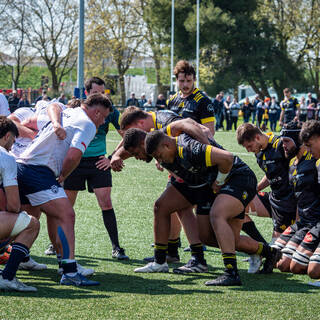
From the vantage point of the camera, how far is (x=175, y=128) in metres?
5.51

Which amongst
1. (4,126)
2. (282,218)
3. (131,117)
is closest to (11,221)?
(4,126)

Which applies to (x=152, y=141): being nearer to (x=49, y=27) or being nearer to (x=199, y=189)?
(x=199, y=189)

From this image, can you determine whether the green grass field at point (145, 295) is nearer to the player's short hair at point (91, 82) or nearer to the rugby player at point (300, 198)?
the rugby player at point (300, 198)

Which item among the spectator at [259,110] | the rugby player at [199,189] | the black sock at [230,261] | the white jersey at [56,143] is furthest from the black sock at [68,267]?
the spectator at [259,110]

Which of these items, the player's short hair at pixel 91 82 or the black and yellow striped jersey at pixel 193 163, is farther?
the player's short hair at pixel 91 82

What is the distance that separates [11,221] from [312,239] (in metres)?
3.00

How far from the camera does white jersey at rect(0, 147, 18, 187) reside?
4.89m

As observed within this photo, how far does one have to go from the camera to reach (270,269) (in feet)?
20.1

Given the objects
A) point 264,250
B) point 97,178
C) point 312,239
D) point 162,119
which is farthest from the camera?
point 97,178

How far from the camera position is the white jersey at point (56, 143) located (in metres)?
5.39

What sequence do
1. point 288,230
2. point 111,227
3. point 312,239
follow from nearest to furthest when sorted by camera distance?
1. point 312,239
2. point 288,230
3. point 111,227

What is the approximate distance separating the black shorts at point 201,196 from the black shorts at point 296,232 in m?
1.23

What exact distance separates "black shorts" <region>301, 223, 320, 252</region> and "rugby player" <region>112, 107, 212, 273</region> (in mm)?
1063

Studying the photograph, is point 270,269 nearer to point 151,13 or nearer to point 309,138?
point 309,138
